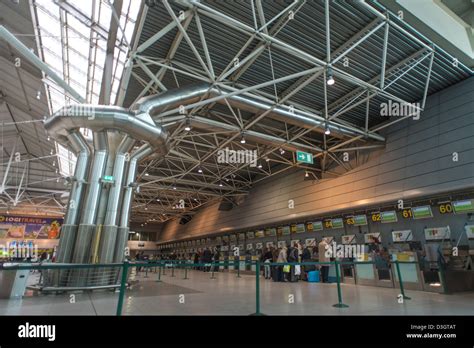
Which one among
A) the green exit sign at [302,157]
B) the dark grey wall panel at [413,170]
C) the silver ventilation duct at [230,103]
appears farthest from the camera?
the green exit sign at [302,157]

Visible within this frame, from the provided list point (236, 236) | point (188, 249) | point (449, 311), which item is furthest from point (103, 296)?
point (188, 249)

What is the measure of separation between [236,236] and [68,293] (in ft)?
62.8

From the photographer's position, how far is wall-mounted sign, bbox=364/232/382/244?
14039 millimetres

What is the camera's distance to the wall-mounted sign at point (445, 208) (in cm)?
1120

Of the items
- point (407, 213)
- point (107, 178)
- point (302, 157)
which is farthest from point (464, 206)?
point (107, 178)

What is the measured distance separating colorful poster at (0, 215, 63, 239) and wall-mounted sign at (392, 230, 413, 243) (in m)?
42.2

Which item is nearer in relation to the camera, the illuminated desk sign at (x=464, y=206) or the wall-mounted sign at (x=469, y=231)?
the wall-mounted sign at (x=469, y=231)

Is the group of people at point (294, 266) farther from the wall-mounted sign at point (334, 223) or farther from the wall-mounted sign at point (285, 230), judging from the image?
the wall-mounted sign at point (285, 230)

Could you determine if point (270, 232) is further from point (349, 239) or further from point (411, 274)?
point (411, 274)

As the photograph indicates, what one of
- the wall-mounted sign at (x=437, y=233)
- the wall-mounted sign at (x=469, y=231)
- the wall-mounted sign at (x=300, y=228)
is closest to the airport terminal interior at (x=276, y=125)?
the wall-mounted sign at (x=437, y=233)

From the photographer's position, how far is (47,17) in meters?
10.4

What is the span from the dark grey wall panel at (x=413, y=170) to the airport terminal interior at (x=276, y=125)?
0.07 metres

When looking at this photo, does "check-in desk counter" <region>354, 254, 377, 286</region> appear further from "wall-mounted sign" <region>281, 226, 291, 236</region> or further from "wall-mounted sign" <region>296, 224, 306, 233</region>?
"wall-mounted sign" <region>281, 226, 291, 236</region>
